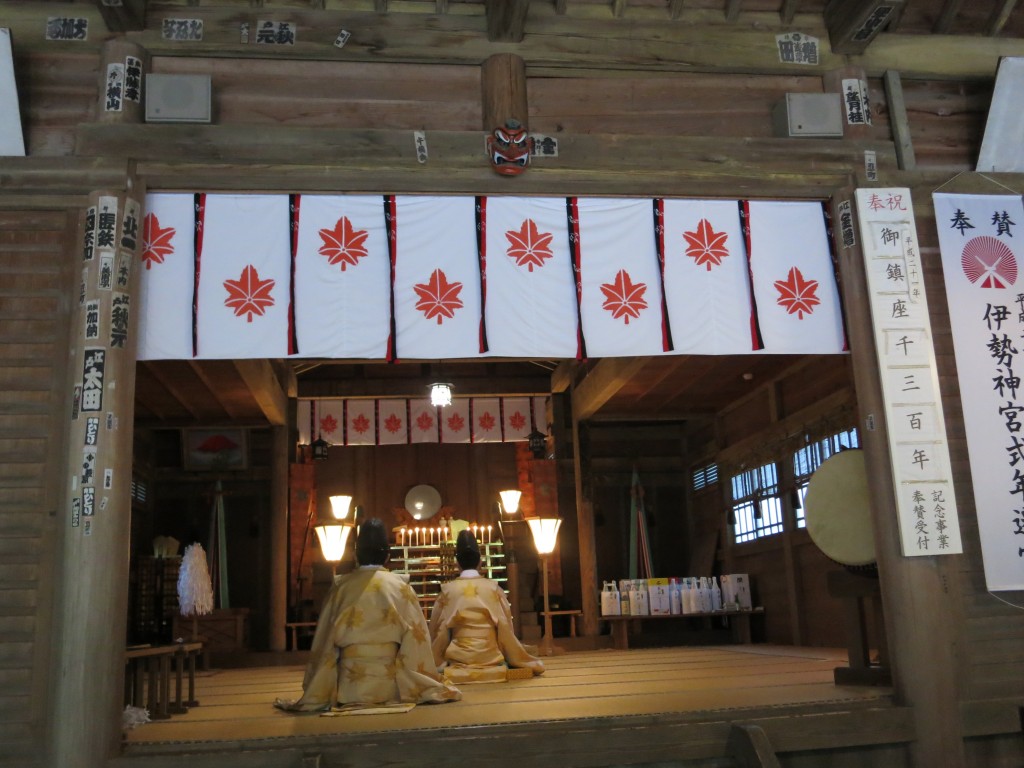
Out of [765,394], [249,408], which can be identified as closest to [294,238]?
[249,408]

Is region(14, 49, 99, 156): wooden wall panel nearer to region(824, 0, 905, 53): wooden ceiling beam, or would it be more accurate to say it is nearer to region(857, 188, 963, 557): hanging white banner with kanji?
region(824, 0, 905, 53): wooden ceiling beam

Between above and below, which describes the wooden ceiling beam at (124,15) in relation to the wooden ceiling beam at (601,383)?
above

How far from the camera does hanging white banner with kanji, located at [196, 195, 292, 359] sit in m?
5.69

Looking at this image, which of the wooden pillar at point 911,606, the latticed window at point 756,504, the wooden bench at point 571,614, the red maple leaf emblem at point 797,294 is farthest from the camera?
the wooden bench at point 571,614

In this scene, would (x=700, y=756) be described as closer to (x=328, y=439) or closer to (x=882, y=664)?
(x=882, y=664)

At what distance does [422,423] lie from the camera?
46.3ft

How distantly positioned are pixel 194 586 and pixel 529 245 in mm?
7569

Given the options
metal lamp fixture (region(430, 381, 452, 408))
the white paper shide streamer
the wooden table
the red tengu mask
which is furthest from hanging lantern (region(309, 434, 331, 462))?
the red tengu mask

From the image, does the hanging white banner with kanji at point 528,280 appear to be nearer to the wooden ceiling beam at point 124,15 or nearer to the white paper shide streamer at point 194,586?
the wooden ceiling beam at point 124,15

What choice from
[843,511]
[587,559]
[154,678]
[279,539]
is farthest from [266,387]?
[843,511]

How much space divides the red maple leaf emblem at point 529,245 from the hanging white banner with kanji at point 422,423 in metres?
8.15

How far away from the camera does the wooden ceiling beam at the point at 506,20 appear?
19.5ft

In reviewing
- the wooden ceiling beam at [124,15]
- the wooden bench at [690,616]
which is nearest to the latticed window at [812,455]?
the wooden bench at [690,616]

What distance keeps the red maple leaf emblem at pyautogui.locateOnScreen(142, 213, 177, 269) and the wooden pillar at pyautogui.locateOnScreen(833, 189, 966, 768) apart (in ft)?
14.3
